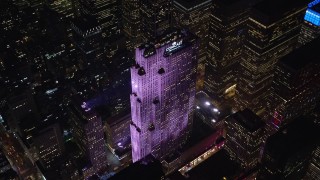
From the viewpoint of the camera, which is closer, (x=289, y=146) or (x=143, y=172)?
(x=143, y=172)

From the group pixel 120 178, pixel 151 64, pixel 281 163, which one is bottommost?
pixel 281 163

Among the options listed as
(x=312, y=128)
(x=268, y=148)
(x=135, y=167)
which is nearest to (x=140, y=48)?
(x=135, y=167)

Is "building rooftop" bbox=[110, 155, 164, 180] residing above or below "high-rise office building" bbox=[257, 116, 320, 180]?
above

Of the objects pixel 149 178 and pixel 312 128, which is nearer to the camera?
pixel 149 178

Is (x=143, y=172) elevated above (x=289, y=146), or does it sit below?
above

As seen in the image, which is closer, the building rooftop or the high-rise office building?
the building rooftop

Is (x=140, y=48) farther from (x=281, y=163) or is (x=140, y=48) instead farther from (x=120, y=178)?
(x=281, y=163)

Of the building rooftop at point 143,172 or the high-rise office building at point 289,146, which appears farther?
the high-rise office building at point 289,146

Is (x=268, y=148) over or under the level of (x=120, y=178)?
under

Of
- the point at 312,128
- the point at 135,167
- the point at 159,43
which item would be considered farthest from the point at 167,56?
the point at 312,128

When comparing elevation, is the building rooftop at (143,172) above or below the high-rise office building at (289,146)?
above
